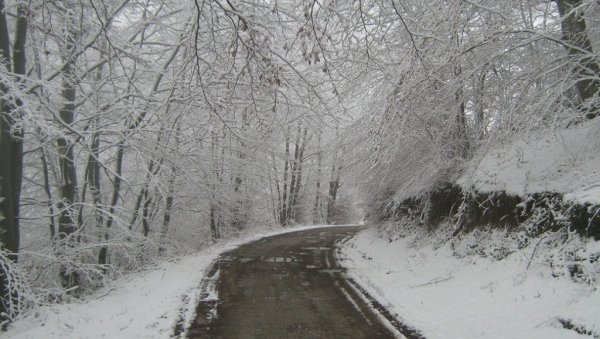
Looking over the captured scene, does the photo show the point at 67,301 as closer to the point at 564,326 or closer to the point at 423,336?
the point at 423,336

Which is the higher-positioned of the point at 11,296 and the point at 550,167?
the point at 550,167

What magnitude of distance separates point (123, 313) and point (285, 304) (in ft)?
8.86

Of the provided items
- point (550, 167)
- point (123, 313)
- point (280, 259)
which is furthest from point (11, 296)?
point (550, 167)

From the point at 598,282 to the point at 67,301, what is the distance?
30.1 ft

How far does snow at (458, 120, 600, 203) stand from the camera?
7453mm

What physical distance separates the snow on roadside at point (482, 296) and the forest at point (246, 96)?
2416 millimetres

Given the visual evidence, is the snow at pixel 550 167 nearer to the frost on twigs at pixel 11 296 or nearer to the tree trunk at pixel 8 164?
the frost on twigs at pixel 11 296

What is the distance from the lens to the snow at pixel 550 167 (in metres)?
7.45

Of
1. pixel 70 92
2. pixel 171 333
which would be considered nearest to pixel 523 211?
pixel 171 333

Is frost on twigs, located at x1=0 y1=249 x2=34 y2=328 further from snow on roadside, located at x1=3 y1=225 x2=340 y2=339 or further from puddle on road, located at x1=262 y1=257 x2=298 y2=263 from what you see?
puddle on road, located at x1=262 y1=257 x2=298 y2=263

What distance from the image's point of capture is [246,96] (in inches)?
316

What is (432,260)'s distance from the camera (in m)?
11.0

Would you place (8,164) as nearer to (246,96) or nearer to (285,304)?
(246,96)

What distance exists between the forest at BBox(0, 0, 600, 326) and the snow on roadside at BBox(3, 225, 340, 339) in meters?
0.48
